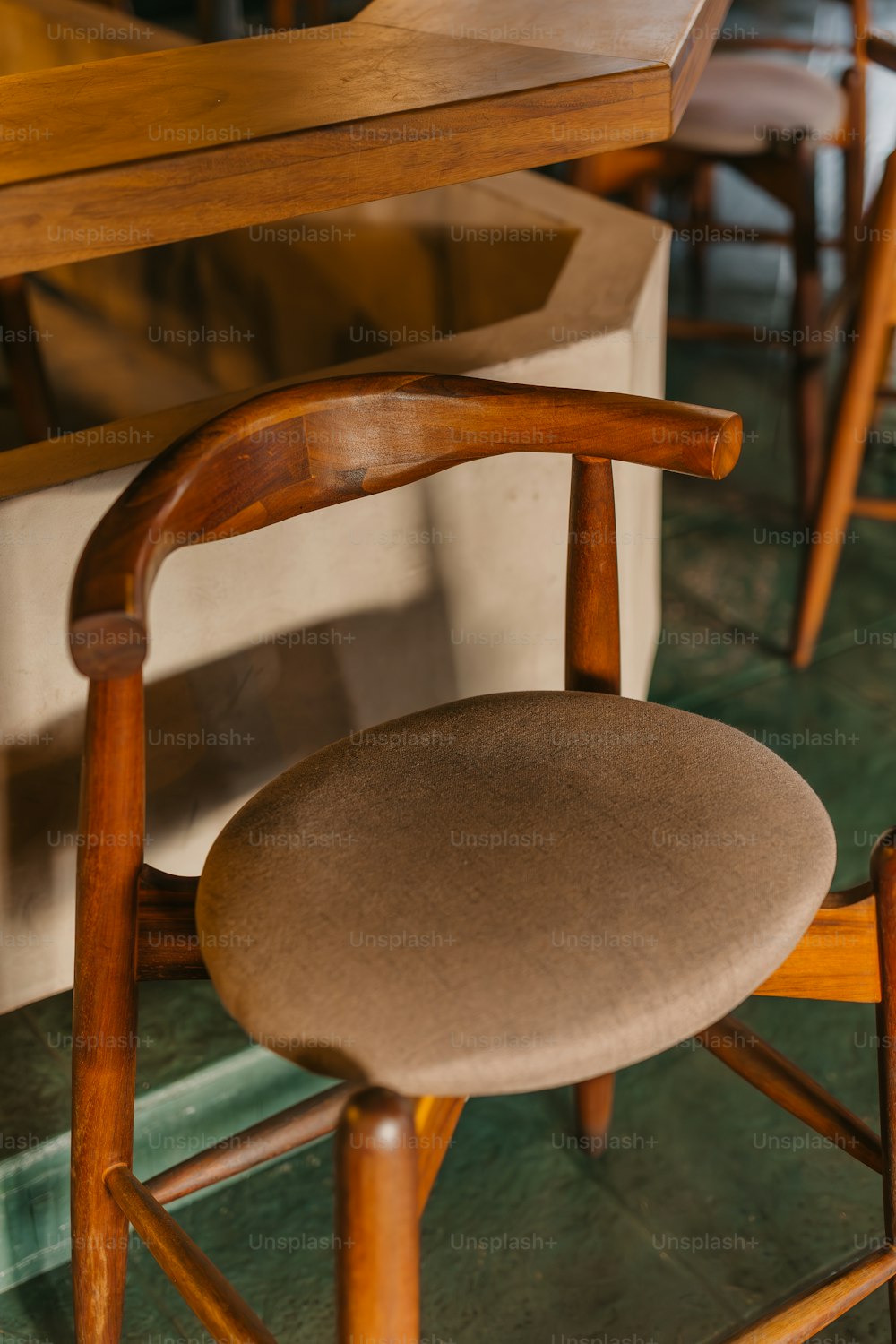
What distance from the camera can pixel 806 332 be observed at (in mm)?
2545

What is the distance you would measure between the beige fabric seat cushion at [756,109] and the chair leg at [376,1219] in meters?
2.22

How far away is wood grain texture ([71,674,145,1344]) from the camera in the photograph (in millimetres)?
936

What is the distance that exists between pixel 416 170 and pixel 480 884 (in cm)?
50

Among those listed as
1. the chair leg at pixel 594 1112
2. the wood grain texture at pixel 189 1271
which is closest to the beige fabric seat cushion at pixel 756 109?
the chair leg at pixel 594 1112

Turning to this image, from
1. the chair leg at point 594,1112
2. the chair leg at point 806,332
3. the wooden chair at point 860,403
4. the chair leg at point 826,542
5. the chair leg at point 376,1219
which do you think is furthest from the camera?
the chair leg at point 806,332

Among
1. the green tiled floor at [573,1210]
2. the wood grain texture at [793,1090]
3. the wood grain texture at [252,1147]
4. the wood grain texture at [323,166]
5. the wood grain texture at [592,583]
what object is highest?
the wood grain texture at [323,166]

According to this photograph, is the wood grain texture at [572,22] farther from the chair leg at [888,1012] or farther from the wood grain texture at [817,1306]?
the wood grain texture at [817,1306]

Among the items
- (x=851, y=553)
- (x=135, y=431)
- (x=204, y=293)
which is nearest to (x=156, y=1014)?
(x=135, y=431)

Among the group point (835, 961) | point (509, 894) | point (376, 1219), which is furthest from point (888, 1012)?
point (376, 1219)

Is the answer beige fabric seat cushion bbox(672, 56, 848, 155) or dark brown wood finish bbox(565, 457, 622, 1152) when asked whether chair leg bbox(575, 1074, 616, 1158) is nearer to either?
dark brown wood finish bbox(565, 457, 622, 1152)

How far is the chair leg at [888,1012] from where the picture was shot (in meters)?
1.01

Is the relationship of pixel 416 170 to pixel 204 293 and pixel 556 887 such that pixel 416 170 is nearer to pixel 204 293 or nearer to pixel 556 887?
pixel 556 887

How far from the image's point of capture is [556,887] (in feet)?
3.07

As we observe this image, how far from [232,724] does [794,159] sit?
1663 millimetres
